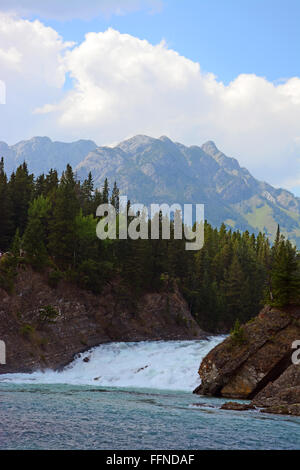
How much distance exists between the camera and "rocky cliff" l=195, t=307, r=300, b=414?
1492 inches

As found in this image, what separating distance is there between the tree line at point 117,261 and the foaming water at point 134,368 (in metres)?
11.0

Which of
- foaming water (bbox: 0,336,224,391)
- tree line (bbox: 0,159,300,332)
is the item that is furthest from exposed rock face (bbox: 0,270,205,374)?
foaming water (bbox: 0,336,224,391)

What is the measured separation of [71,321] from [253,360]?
1307 inches

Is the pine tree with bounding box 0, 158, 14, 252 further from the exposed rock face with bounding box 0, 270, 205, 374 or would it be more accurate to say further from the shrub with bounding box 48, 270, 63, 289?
the exposed rock face with bounding box 0, 270, 205, 374

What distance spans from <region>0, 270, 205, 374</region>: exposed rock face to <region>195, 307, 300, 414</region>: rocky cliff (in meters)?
22.8

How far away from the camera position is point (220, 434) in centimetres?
2192

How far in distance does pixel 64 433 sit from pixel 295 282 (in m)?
27.0

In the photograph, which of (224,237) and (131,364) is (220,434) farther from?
(224,237)

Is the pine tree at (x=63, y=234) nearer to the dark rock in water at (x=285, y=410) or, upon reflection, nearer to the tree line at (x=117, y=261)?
the tree line at (x=117, y=261)

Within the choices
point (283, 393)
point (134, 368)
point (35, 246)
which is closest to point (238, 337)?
point (283, 393)

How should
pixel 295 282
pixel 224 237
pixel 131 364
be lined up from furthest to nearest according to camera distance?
pixel 224 237
pixel 131 364
pixel 295 282

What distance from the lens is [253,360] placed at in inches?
1532

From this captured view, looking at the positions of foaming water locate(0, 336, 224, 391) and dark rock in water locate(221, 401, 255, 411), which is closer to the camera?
dark rock in water locate(221, 401, 255, 411)
